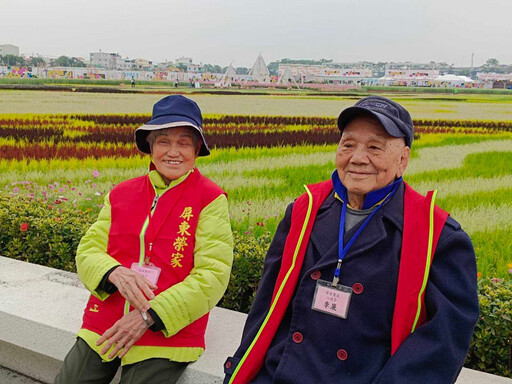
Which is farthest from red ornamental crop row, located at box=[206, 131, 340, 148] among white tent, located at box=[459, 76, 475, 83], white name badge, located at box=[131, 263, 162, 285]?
white tent, located at box=[459, 76, 475, 83]

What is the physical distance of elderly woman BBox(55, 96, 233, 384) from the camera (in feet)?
6.22

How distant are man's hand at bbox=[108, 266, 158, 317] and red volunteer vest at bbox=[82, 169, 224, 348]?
0.08m

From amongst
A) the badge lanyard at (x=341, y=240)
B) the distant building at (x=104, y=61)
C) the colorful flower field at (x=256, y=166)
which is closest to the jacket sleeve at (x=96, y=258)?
the badge lanyard at (x=341, y=240)

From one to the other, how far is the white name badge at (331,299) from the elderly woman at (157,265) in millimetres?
541

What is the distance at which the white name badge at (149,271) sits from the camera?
6.51 feet

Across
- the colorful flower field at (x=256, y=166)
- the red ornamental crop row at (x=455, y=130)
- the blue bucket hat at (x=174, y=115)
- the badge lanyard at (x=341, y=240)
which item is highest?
the blue bucket hat at (x=174, y=115)

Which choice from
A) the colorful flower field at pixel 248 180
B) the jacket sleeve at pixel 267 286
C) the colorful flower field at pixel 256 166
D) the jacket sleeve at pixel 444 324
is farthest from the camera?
the colorful flower field at pixel 256 166

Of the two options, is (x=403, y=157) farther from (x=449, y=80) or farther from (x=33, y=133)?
(x=449, y=80)

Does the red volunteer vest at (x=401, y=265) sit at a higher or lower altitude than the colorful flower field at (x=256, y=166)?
higher

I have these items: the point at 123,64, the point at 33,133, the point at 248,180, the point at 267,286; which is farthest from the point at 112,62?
the point at 267,286

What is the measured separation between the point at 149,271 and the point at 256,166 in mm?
3759

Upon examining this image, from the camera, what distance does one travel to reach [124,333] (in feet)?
6.15

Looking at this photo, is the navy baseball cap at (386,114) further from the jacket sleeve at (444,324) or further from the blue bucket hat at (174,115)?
the blue bucket hat at (174,115)

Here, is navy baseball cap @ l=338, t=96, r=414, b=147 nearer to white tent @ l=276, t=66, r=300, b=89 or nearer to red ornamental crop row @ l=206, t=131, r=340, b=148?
red ornamental crop row @ l=206, t=131, r=340, b=148
